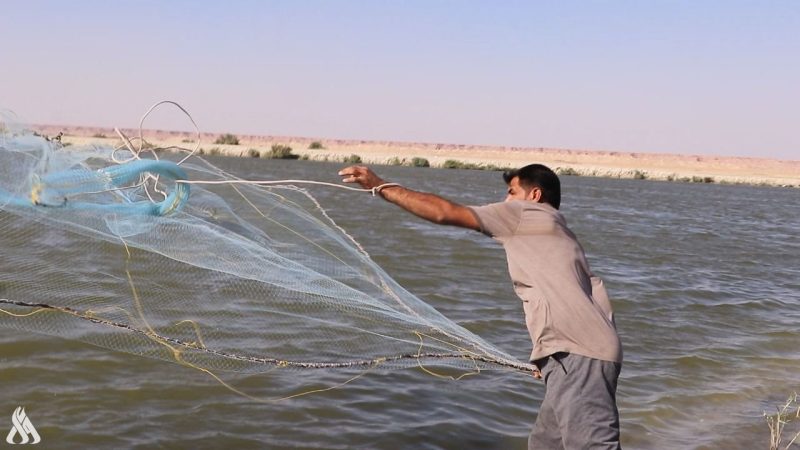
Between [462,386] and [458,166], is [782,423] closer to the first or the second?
[462,386]

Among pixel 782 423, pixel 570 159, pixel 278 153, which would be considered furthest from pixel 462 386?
pixel 570 159

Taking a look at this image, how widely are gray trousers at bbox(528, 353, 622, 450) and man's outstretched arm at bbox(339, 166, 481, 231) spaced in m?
0.73

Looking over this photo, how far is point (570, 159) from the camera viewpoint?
109 meters

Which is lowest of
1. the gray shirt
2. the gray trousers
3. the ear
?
the gray trousers

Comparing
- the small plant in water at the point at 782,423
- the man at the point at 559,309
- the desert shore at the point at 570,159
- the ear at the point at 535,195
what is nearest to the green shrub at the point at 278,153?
the desert shore at the point at 570,159

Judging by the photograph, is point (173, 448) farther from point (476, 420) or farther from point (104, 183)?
point (476, 420)

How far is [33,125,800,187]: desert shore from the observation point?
199 ft

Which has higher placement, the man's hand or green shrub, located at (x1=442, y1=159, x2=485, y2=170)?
the man's hand

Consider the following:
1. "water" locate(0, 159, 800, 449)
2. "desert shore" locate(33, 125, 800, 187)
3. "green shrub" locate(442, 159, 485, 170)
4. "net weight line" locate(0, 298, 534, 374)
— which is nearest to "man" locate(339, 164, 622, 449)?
"net weight line" locate(0, 298, 534, 374)

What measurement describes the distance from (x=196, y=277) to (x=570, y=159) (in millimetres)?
104017

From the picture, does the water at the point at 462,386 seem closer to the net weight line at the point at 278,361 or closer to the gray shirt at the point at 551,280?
the net weight line at the point at 278,361

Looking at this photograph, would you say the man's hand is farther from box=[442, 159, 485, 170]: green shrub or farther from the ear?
box=[442, 159, 485, 170]: green shrub

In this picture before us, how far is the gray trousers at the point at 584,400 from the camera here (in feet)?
11.6

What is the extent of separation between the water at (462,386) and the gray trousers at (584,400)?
1952 millimetres
